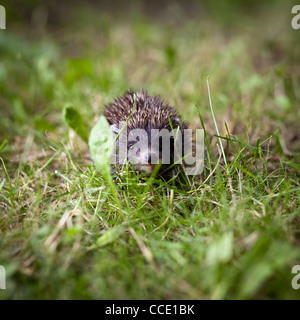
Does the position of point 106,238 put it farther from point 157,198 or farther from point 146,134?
point 146,134

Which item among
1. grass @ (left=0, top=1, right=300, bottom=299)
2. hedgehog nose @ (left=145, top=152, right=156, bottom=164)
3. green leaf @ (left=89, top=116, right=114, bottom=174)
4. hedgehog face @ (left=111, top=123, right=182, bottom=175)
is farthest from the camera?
hedgehog face @ (left=111, top=123, right=182, bottom=175)

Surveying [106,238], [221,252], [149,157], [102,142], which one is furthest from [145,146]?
[221,252]

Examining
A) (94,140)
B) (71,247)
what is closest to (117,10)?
(94,140)

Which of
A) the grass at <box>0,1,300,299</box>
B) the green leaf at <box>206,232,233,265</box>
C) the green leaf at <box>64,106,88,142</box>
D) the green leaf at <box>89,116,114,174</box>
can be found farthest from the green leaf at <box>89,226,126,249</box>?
the green leaf at <box>64,106,88,142</box>

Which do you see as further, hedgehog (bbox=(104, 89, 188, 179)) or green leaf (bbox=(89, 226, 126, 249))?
hedgehog (bbox=(104, 89, 188, 179))

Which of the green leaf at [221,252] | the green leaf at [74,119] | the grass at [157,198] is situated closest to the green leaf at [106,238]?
the grass at [157,198]

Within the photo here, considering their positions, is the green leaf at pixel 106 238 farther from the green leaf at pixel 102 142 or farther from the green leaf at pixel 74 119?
the green leaf at pixel 74 119

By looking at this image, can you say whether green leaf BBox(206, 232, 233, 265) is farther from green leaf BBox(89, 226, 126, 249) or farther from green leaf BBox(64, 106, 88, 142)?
green leaf BBox(64, 106, 88, 142)

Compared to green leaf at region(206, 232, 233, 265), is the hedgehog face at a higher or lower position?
higher
